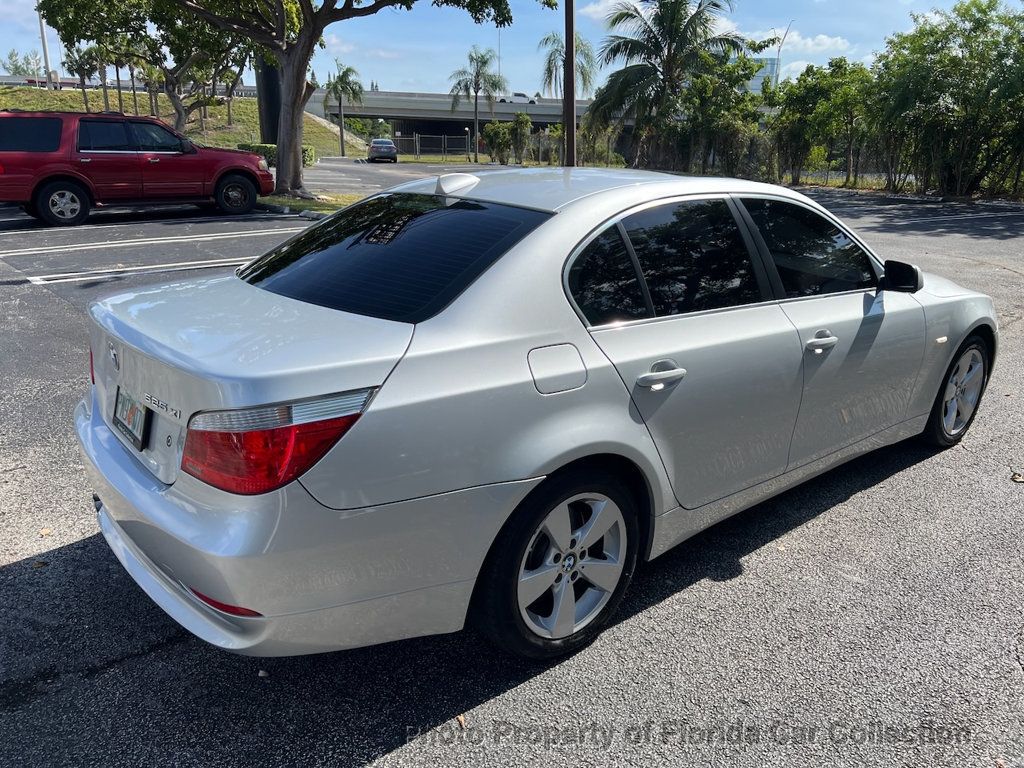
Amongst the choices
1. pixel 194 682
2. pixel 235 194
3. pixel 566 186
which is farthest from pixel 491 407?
pixel 235 194

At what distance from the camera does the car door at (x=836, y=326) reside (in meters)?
3.42

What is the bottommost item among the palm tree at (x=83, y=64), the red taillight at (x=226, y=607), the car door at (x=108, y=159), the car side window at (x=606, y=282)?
the red taillight at (x=226, y=607)

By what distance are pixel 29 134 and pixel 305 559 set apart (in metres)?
13.4

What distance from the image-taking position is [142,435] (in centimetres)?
248

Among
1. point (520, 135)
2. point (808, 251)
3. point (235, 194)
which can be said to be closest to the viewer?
point (808, 251)

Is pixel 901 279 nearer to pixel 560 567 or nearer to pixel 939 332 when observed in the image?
pixel 939 332

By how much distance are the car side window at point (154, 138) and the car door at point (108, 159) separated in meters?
0.15

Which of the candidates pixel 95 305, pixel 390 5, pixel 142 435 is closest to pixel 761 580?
pixel 142 435

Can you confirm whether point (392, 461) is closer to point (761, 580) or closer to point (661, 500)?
point (661, 500)

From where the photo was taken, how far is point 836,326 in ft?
11.5

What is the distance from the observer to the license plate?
2473mm

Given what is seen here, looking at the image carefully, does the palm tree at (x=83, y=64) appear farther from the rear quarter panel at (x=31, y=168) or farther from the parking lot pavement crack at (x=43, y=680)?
the parking lot pavement crack at (x=43, y=680)

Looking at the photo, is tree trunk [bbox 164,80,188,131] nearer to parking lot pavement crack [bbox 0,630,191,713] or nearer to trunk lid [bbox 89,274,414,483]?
trunk lid [bbox 89,274,414,483]

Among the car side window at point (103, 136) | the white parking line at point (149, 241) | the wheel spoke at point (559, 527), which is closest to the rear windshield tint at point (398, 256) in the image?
the wheel spoke at point (559, 527)
